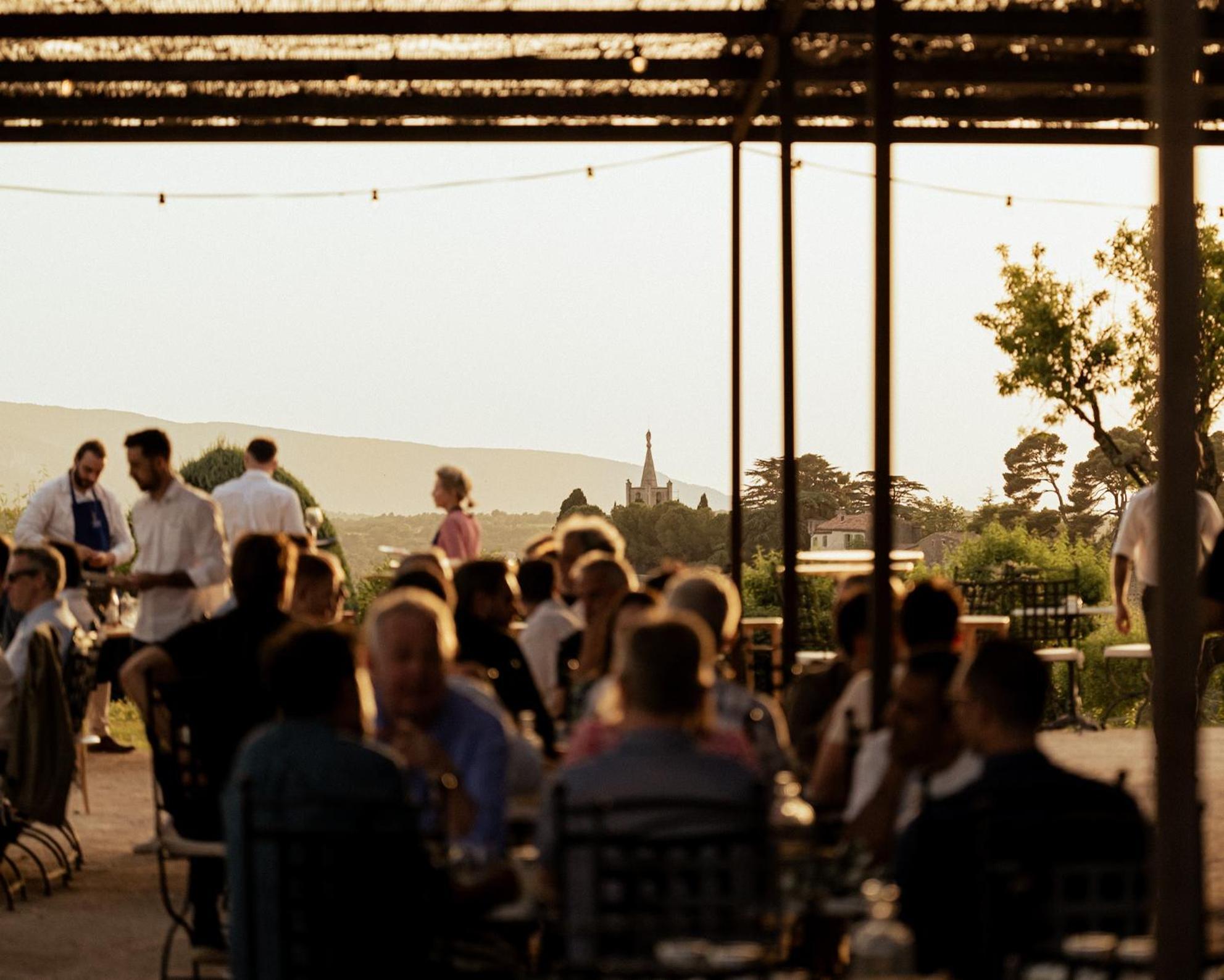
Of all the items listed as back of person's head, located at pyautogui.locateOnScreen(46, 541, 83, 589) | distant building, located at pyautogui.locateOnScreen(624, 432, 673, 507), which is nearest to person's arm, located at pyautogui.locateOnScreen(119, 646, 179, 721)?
back of person's head, located at pyautogui.locateOnScreen(46, 541, 83, 589)

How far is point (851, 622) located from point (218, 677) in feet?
6.17

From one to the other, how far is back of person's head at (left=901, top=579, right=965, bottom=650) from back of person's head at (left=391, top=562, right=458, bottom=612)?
1373 mm

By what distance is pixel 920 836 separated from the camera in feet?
13.2

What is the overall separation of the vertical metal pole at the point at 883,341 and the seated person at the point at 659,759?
8.10 feet

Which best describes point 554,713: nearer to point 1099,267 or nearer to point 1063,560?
→ point 1063,560

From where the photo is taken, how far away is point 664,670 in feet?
13.7

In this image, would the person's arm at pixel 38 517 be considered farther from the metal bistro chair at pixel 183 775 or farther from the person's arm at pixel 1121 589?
the person's arm at pixel 1121 589

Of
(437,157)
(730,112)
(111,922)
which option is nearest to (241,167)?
(437,157)

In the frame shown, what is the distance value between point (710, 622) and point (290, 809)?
1999mm

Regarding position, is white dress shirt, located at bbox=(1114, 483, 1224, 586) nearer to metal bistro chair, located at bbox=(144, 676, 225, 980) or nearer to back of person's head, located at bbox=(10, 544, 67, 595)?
back of person's head, located at bbox=(10, 544, 67, 595)

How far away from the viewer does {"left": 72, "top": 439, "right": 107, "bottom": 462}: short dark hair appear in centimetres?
1160

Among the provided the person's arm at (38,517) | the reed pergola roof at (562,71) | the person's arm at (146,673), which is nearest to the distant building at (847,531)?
the person's arm at (38,517)

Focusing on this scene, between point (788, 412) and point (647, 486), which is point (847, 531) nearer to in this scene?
point (647, 486)

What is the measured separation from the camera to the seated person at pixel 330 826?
156 inches
